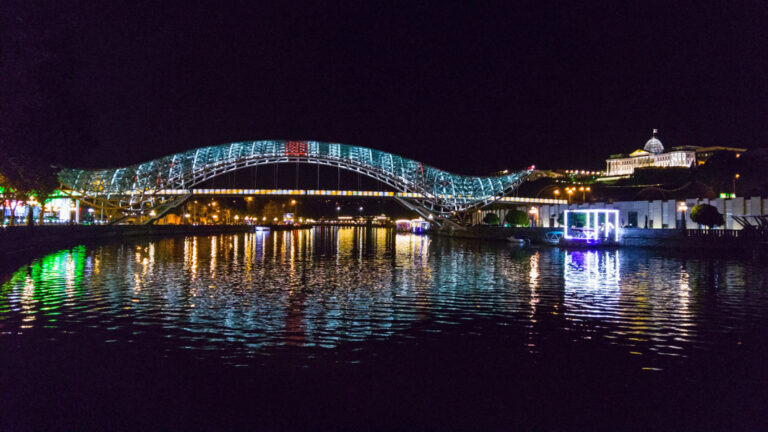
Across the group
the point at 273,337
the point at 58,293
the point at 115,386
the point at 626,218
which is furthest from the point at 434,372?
the point at 626,218

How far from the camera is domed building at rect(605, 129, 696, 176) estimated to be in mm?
168250

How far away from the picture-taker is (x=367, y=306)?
15.9 metres

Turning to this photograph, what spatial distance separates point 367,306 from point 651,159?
180823mm

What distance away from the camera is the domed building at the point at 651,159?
16825cm

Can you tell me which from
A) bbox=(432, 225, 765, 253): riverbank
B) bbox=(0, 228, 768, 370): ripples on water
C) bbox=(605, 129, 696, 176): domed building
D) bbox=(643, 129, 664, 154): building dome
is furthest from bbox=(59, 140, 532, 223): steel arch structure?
bbox=(643, 129, 664, 154): building dome

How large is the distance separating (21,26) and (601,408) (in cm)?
2246

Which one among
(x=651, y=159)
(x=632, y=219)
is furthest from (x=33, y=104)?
(x=651, y=159)

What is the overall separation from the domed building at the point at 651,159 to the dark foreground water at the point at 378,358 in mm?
165071

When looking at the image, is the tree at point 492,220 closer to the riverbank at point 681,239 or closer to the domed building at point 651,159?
the riverbank at point 681,239

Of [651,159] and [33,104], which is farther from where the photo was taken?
[651,159]

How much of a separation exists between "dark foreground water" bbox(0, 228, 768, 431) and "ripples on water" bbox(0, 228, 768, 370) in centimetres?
10

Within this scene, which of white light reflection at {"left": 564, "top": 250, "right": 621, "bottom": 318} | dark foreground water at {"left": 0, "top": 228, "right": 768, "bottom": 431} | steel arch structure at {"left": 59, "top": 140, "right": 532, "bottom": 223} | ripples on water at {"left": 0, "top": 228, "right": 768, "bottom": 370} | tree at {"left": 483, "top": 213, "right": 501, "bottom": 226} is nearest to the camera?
dark foreground water at {"left": 0, "top": 228, "right": 768, "bottom": 431}

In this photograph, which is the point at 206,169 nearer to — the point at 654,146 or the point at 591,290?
the point at 591,290

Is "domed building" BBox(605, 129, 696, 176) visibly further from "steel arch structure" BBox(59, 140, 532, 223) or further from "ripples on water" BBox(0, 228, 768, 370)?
"ripples on water" BBox(0, 228, 768, 370)
